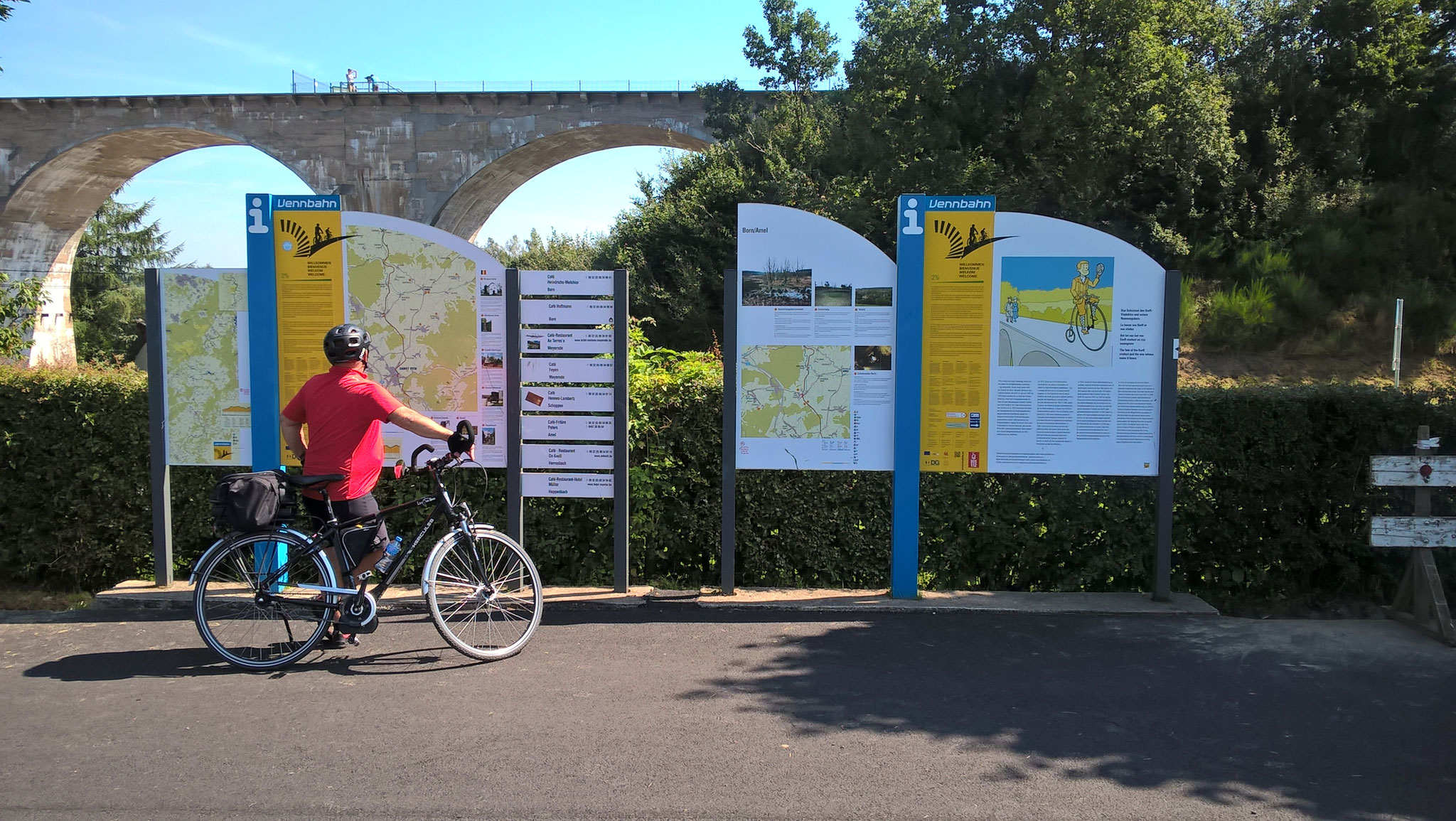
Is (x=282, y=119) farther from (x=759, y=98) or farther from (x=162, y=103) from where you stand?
(x=759, y=98)

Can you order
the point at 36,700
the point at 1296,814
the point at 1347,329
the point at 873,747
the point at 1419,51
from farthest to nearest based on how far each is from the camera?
the point at 1419,51, the point at 1347,329, the point at 36,700, the point at 873,747, the point at 1296,814

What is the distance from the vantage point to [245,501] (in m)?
4.56

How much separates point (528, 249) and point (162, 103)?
15.8 meters

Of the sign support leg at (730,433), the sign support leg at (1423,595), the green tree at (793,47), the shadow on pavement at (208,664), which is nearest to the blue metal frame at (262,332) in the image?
the shadow on pavement at (208,664)

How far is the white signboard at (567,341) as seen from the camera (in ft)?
19.2

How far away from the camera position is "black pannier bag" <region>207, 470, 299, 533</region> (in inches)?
179

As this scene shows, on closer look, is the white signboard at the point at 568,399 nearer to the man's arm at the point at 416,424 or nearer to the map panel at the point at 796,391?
the map panel at the point at 796,391

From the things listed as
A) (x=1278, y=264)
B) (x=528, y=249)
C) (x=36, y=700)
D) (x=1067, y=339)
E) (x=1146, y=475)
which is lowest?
(x=36, y=700)

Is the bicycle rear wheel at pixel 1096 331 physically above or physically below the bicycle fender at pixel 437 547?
above

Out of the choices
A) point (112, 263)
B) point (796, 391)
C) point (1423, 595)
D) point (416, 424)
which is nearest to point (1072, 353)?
point (796, 391)

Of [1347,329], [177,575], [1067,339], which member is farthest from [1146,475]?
[1347,329]

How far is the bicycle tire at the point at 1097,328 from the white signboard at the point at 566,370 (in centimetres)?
297

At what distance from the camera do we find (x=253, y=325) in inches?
231

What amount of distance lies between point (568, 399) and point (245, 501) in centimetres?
199
